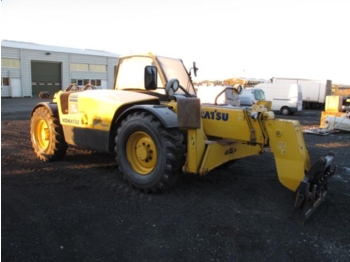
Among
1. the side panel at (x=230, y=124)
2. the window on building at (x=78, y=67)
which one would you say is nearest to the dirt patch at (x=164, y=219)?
the side panel at (x=230, y=124)

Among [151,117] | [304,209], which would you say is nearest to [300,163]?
[304,209]

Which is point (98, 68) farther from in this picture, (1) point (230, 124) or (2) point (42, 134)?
(1) point (230, 124)

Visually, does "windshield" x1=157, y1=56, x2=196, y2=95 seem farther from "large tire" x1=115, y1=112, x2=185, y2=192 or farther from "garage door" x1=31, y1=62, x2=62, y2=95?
"garage door" x1=31, y1=62, x2=62, y2=95

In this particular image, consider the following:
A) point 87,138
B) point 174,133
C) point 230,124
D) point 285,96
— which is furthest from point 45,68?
point 230,124

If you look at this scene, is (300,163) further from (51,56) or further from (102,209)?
(51,56)

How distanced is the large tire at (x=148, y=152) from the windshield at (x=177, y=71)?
1.14 m

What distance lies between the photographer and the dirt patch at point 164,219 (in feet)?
10.5

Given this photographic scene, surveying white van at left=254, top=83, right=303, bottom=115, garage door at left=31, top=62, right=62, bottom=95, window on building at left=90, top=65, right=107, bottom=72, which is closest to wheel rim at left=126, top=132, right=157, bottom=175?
white van at left=254, top=83, right=303, bottom=115

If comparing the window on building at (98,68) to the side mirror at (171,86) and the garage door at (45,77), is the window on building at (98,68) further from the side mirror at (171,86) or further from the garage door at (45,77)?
the side mirror at (171,86)

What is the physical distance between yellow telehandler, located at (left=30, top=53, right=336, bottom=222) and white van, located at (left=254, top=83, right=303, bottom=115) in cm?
1607

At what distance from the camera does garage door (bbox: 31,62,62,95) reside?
110 ft

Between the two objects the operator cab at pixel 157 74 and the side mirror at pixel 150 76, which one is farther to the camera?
the operator cab at pixel 157 74

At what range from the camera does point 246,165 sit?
6.56m

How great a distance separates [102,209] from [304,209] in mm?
2528
